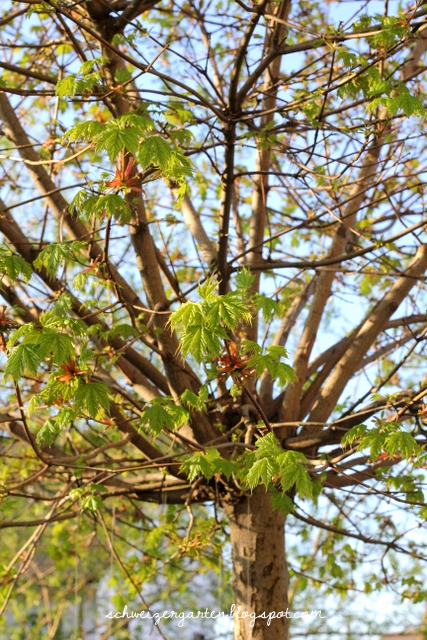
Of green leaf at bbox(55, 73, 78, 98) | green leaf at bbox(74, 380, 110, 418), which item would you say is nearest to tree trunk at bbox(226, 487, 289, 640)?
green leaf at bbox(74, 380, 110, 418)

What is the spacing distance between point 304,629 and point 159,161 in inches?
340

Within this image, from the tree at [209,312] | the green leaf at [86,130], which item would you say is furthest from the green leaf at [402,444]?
the green leaf at [86,130]

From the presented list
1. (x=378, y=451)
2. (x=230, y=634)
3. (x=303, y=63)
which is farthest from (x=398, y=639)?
(x=378, y=451)

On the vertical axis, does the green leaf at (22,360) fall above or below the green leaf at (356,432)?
above

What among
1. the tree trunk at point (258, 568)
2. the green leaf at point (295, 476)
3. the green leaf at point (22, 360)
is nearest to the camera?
the green leaf at point (22, 360)

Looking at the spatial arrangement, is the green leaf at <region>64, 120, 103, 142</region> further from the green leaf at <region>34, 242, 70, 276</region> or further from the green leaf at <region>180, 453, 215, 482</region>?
the green leaf at <region>180, 453, 215, 482</region>

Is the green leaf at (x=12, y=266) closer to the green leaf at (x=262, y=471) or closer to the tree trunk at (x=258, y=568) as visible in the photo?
the green leaf at (x=262, y=471)

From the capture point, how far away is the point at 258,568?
12.2ft

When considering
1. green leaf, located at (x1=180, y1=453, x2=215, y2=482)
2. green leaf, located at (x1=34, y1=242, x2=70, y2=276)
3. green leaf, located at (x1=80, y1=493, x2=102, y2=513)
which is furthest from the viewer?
green leaf, located at (x1=80, y1=493, x2=102, y2=513)

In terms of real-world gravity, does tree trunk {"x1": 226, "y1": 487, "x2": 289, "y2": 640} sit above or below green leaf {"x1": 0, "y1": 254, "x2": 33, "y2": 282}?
below

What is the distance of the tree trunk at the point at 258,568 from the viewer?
3645mm

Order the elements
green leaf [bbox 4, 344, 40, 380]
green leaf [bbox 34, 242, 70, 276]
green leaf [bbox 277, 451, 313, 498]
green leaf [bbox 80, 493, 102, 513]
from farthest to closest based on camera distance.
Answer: green leaf [bbox 80, 493, 102, 513]
green leaf [bbox 34, 242, 70, 276]
green leaf [bbox 277, 451, 313, 498]
green leaf [bbox 4, 344, 40, 380]

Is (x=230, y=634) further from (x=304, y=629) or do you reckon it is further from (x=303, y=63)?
(x=303, y=63)

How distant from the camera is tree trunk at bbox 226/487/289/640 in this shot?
12.0 feet
